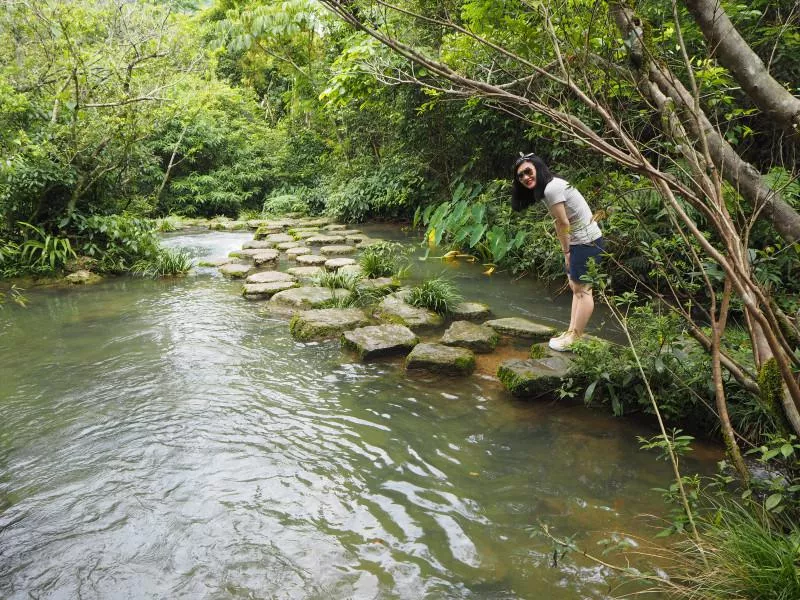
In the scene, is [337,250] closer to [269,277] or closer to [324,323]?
[269,277]

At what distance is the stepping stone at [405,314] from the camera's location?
5668 millimetres

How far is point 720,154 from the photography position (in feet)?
6.73

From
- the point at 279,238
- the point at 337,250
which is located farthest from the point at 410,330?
the point at 279,238

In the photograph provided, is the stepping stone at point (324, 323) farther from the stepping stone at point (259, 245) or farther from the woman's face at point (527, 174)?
the stepping stone at point (259, 245)

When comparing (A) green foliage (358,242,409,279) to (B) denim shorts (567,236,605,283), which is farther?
(A) green foliage (358,242,409,279)

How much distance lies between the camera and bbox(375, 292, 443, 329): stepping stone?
5.67 metres

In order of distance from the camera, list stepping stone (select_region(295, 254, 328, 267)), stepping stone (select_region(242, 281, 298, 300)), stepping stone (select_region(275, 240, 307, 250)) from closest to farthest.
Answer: stepping stone (select_region(242, 281, 298, 300)) → stepping stone (select_region(295, 254, 328, 267)) → stepping stone (select_region(275, 240, 307, 250))

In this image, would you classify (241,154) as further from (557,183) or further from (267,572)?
(267,572)

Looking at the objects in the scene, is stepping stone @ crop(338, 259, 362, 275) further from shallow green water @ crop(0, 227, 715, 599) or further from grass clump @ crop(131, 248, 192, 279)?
grass clump @ crop(131, 248, 192, 279)

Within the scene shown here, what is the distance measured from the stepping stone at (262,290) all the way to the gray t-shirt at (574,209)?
390 centimetres

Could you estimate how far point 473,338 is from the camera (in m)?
4.99

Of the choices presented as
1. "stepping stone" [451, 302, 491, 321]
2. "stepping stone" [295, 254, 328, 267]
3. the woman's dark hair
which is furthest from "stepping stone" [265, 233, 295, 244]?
the woman's dark hair

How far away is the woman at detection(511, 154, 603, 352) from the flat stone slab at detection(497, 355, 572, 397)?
1.42 feet

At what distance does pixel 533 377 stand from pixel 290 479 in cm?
187
